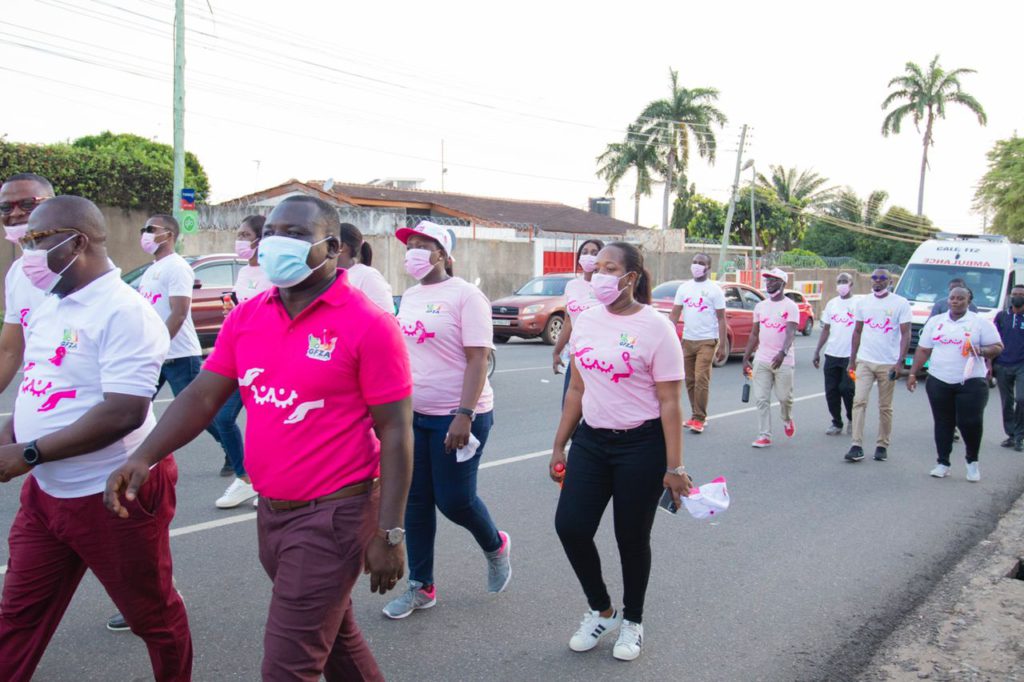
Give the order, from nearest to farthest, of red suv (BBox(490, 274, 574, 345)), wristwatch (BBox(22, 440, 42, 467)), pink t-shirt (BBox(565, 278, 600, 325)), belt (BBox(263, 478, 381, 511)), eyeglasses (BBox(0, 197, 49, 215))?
belt (BBox(263, 478, 381, 511)), wristwatch (BBox(22, 440, 42, 467)), eyeglasses (BBox(0, 197, 49, 215)), pink t-shirt (BBox(565, 278, 600, 325)), red suv (BBox(490, 274, 574, 345))

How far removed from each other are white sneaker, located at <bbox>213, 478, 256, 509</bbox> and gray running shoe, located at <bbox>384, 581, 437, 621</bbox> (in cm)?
204

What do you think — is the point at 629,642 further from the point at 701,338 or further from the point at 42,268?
the point at 701,338

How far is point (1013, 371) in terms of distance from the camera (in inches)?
400

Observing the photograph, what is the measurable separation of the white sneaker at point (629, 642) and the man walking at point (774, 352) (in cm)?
553

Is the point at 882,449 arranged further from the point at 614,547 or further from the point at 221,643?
the point at 221,643

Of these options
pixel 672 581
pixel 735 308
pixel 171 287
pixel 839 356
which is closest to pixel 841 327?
pixel 839 356

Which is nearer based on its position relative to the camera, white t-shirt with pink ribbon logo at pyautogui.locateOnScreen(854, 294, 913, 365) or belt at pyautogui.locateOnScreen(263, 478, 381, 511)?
belt at pyautogui.locateOnScreen(263, 478, 381, 511)

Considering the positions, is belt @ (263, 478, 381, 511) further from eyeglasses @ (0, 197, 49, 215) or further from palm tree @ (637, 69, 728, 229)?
palm tree @ (637, 69, 728, 229)

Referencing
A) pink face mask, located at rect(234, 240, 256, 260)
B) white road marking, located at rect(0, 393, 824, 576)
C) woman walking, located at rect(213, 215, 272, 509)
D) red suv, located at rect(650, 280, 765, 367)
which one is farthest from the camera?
red suv, located at rect(650, 280, 765, 367)

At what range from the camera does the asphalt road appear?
13.2 feet

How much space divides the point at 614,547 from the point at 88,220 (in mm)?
3772

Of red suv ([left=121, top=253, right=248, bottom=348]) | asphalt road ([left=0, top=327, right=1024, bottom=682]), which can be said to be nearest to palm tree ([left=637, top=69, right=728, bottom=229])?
red suv ([left=121, top=253, right=248, bottom=348])

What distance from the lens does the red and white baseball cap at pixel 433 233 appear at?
444 cm

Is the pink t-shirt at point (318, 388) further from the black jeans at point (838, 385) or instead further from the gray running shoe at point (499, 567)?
the black jeans at point (838, 385)
